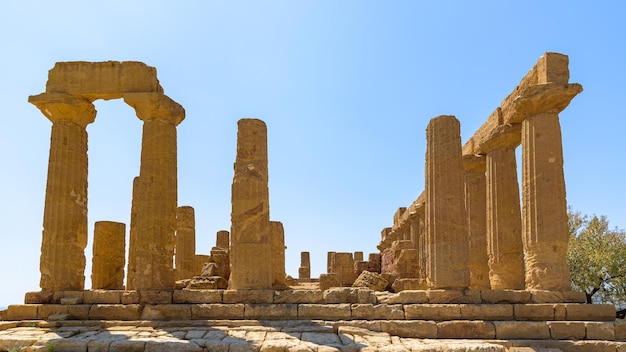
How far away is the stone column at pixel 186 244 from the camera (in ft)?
81.8

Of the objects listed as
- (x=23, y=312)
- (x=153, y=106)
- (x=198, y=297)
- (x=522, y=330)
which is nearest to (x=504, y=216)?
(x=522, y=330)

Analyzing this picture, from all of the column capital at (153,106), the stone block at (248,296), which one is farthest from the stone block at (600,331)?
the column capital at (153,106)

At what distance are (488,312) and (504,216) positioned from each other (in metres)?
5.02

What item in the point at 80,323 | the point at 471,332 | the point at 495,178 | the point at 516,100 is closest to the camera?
the point at 471,332

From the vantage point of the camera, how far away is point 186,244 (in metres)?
25.2

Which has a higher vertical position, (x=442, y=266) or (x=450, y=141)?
(x=450, y=141)

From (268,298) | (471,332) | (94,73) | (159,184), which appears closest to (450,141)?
(471,332)

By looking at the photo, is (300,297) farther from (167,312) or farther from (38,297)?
(38,297)

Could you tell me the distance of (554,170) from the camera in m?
14.6

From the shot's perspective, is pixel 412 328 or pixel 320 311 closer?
pixel 412 328

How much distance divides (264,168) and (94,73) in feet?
21.0

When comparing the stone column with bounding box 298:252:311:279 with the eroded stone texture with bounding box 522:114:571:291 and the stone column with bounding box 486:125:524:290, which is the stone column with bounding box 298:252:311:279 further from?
the eroded stone texture with bounding box 522:114:571:291

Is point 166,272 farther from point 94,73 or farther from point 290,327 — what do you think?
point 94,73

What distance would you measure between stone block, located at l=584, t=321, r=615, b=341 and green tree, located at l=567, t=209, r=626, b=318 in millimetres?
14967
